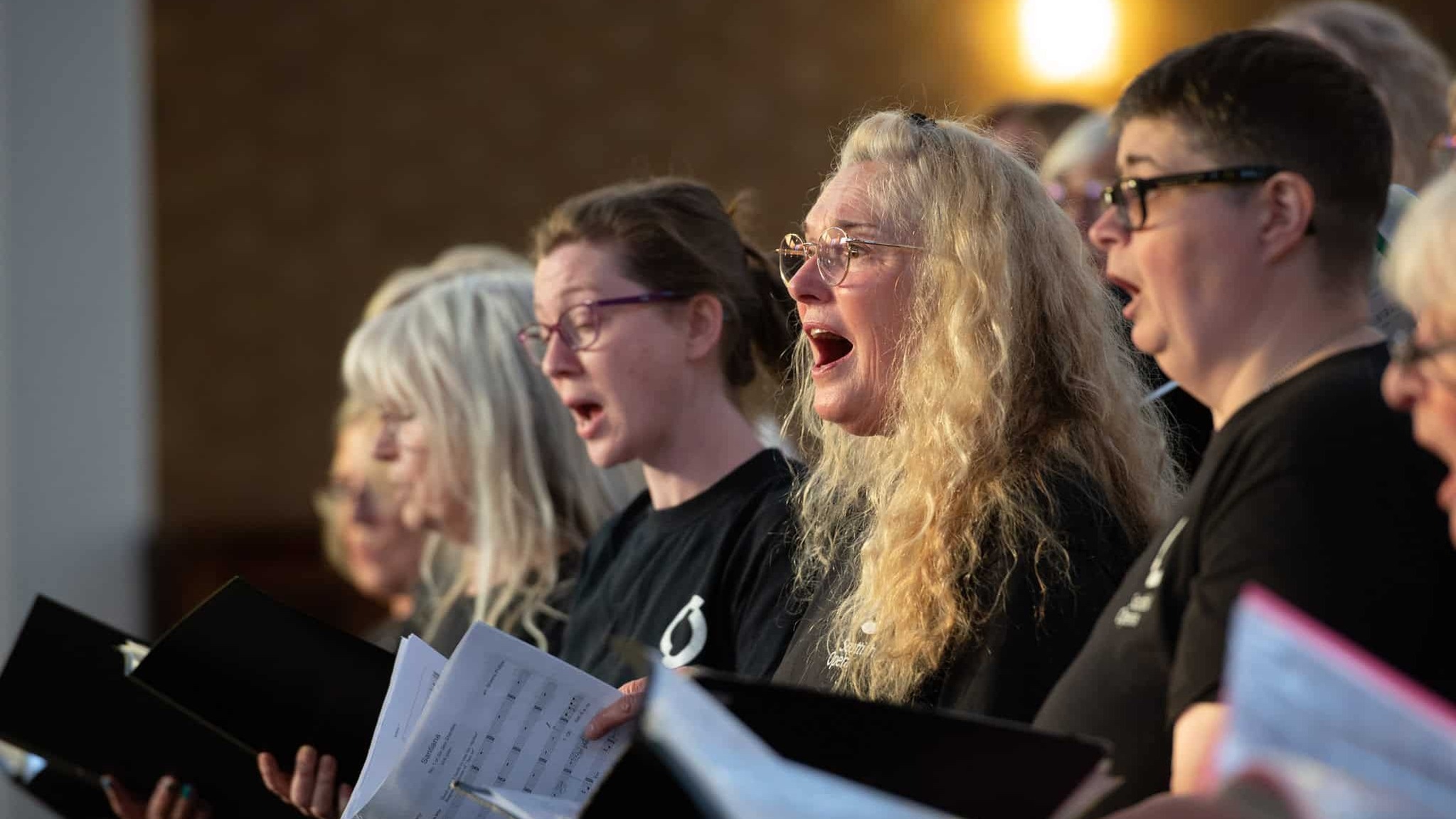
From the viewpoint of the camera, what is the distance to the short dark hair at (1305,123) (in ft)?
4.31

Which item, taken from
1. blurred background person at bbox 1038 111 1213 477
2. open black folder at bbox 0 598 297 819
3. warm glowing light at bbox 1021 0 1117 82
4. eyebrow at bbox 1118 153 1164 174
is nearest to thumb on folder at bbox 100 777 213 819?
open black folder at bbox 0 598 297 819

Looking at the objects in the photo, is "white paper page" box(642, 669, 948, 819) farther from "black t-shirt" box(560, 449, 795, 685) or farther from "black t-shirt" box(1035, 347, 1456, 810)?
"black t-shirt" box(560, 449, 795, 685)

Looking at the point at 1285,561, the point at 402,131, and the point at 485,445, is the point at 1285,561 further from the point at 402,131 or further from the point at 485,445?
the point at 402,131

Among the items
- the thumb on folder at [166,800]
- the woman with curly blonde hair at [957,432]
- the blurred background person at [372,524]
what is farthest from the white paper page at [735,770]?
the blurred background person at [372,524]

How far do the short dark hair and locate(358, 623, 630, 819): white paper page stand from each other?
2.77 ft

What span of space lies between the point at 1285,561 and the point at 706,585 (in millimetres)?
1166

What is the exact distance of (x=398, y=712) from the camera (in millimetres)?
1803

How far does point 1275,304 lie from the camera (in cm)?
131

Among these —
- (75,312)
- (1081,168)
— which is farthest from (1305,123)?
(75,312)

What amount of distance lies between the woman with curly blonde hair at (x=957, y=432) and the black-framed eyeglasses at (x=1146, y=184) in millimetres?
→ 376

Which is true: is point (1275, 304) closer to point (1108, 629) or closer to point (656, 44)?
point (1108, 629)

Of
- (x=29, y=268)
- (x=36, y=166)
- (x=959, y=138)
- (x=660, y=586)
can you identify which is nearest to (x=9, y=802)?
(x=29, y=268)

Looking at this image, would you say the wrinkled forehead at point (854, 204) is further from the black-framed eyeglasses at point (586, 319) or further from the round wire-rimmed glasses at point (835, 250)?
the black-framed eyeglasses at point (586, 319)

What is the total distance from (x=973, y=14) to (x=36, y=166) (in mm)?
3339
